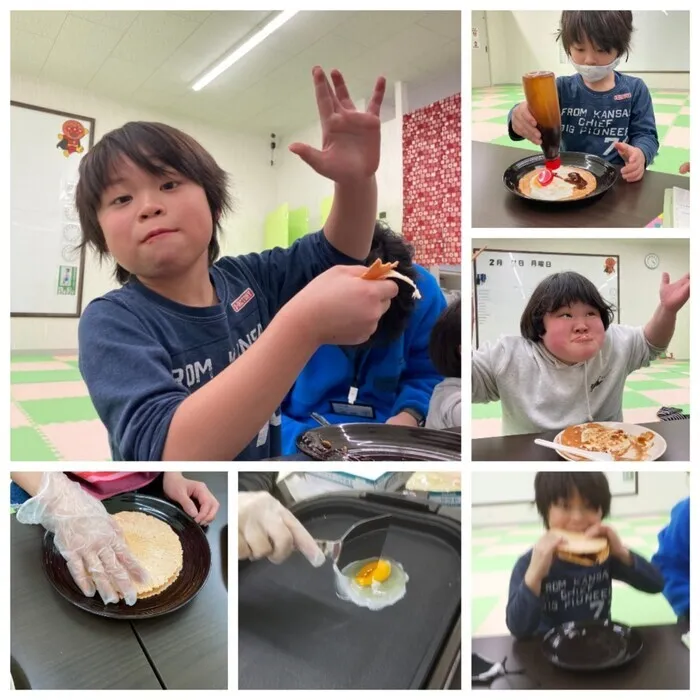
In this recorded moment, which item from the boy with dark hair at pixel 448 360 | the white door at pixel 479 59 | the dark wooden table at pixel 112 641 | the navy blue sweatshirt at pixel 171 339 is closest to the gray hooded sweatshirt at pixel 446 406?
the boy with dark hair at pixel 448 360

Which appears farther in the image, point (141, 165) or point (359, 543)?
point (359, 543)

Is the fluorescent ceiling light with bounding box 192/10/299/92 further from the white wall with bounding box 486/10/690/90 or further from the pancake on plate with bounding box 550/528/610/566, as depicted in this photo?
the pancake on plate with bounding box 550/528/610/566

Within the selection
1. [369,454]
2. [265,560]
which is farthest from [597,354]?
[265,560]

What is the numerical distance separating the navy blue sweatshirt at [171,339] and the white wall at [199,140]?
0.03 metres

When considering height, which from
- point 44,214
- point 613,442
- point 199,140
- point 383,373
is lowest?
point 613,442

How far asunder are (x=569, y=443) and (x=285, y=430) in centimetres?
42

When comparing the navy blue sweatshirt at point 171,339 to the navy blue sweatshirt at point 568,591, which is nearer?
the navy blue sweatshirt at point 171,339

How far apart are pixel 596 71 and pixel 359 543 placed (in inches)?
31.3

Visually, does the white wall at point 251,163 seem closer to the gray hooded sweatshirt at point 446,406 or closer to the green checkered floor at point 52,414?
the green checkered floor at point 52,414

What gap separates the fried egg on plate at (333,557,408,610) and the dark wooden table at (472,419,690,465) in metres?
0.23

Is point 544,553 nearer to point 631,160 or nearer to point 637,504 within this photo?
point 637,504

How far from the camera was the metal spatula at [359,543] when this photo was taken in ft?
3.21

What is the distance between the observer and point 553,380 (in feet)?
3.00

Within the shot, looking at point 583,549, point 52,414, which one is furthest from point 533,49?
point 52,414
